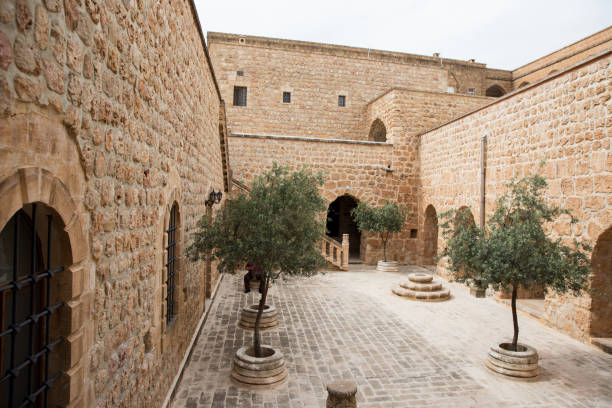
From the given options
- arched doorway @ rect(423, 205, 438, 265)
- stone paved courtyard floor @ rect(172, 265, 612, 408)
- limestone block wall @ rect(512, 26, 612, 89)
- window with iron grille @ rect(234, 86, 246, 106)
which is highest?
limestone block wall @ rect(512, 26, 612, 89)

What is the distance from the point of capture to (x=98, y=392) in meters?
2.62

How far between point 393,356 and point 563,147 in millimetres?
5913

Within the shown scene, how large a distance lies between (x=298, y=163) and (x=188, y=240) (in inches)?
417

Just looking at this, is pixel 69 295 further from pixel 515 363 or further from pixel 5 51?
pixel 515 363

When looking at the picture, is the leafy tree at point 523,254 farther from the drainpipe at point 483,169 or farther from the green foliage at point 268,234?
the drainpipe at point 483,169

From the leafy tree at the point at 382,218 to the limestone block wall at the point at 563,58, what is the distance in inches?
461

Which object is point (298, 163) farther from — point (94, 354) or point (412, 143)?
point (94, 354)

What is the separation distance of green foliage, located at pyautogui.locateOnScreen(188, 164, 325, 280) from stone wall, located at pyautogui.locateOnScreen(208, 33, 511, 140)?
1499 cm

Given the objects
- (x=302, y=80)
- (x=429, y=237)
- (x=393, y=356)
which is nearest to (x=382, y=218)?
(x=429, y=237)

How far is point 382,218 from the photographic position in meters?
15.0

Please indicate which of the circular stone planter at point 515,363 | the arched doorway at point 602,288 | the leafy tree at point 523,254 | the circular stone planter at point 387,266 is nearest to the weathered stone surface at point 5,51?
the leafy tree at point 523,254

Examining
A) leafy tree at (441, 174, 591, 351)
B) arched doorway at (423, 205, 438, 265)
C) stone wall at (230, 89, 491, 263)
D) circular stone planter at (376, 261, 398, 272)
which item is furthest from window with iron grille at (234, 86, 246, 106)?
leafy tree at (441, 174, 591, 351)

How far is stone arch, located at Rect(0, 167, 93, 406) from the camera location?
2.06 metres

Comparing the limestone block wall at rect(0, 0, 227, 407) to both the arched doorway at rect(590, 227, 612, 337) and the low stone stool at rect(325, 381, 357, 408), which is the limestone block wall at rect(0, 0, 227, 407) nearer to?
the low stone stool at rect(325, 381, 357, 408)
